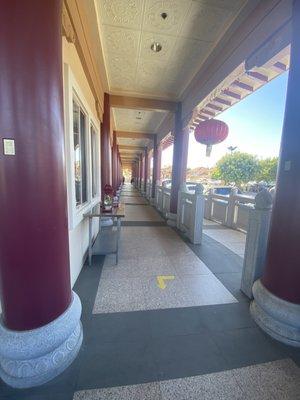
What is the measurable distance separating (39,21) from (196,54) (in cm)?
305

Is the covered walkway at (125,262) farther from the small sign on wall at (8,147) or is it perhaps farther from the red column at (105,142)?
the red column at (105,142)

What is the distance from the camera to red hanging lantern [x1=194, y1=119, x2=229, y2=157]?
3477 millimetres

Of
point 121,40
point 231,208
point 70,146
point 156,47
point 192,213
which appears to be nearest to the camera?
point 70,146

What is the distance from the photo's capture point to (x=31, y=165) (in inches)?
44.9

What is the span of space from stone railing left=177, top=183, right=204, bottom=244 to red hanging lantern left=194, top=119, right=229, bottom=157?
0.89 meters

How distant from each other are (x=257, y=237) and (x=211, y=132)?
2108 millimetres

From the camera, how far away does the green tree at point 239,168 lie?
23.8 metres

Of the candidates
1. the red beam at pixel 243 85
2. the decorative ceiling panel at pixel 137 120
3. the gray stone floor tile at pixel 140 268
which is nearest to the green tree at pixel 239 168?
the decorative ceiling panel at pixel 137 120

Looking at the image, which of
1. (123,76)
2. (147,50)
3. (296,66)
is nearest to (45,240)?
(296,66)

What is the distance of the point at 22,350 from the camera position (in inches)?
48.2

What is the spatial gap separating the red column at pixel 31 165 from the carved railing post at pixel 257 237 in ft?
6.55

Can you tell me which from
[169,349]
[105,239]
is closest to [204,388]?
[169,349]

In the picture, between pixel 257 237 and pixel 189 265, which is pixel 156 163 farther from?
pixel 257 237

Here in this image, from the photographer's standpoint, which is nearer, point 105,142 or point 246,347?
point 246,347
